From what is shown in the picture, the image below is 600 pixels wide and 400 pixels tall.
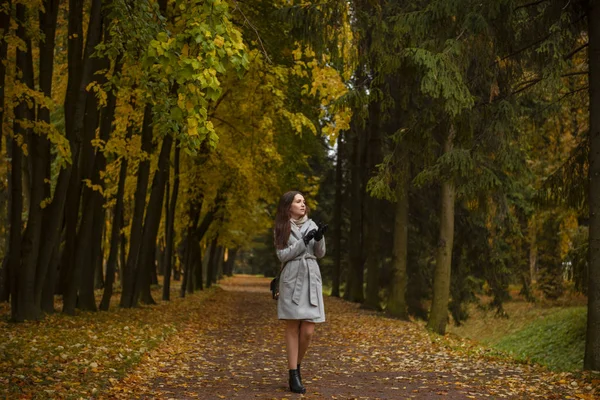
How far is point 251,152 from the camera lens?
20.3 m

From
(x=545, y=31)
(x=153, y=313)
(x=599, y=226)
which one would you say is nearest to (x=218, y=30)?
(x=599, y=226)

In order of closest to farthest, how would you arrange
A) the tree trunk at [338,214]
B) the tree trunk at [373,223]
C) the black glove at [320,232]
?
the black glove at [320,232]
the tree trunk at [373,223]
the tree trunk at [338,214]

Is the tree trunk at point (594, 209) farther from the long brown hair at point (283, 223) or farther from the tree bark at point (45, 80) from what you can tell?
the tree bark at point (45, 80)

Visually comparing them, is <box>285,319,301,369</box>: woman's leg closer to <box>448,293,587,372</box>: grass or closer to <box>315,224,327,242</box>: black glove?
<box>315,224,327,242</box>: black glove

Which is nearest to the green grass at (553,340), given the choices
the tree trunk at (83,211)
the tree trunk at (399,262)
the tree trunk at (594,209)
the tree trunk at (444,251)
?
the tree trunk at (444,251)

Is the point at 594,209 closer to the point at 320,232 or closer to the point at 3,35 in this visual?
the point at 320,232

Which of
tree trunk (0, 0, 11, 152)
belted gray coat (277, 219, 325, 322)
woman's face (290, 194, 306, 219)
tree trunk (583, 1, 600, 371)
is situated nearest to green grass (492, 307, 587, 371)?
tree trunk (583, 1, 600, 371)

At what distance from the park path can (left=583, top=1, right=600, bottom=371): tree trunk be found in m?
0.73

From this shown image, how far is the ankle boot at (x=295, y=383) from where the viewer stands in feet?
22.9

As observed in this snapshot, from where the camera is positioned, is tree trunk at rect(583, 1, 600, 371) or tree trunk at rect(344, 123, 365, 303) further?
tree trunk at rect(344, 123, 365, 303)

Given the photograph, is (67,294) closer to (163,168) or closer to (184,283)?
(163,168)

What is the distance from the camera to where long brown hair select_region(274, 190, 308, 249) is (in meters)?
7.05

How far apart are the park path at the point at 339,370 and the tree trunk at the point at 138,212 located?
10.6 feet

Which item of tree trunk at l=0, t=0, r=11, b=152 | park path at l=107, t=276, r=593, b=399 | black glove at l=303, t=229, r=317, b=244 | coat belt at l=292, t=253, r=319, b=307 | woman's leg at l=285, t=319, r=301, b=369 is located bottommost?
park path at l=107, t=276, r=593, b=399
